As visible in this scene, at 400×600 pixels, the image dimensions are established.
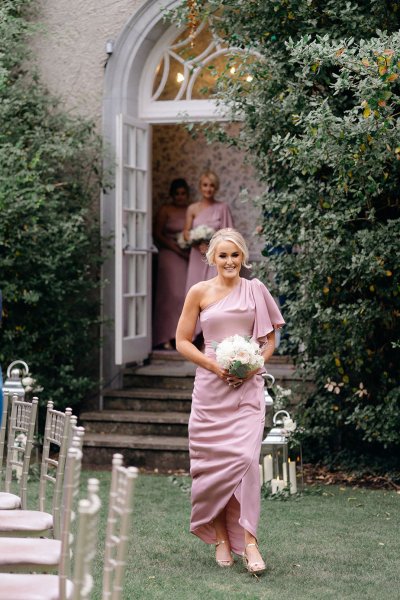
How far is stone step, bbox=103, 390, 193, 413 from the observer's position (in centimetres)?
979

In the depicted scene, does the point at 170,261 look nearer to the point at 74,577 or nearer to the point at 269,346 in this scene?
the point at 269,346

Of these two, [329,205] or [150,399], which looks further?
[150,399]

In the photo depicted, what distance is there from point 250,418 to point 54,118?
5119 mm

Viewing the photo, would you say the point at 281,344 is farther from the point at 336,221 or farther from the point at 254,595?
the point at 254,595

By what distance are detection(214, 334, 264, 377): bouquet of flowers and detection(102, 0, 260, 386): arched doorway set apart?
4173 millimetres

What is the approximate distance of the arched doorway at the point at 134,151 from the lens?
395 inches

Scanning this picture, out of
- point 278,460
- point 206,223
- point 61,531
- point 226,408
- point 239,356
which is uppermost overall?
point 206,223

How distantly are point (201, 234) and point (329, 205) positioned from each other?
3280 mm

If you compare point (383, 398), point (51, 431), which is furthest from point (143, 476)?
point (51, 431)

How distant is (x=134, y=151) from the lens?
34.3ft

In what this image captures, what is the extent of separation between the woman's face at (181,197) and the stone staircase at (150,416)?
6.54 ft

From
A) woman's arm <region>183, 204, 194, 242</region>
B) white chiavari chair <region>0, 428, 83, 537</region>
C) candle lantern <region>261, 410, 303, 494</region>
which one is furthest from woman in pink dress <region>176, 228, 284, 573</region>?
woman's arm <region>183, 204, 194, 242</region>

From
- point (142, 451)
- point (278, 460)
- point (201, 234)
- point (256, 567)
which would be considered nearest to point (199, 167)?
point (201, 234)

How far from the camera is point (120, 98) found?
1037 centimetres
